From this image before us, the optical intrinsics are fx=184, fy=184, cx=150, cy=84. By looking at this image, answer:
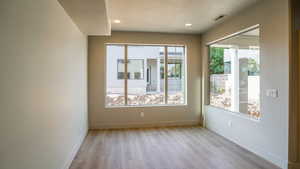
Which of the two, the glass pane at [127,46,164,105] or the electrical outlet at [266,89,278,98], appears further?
the glass pane at [127,46,164,105]

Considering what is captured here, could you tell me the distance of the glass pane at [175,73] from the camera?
5414 millimetres

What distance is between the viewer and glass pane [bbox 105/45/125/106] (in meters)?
5.06

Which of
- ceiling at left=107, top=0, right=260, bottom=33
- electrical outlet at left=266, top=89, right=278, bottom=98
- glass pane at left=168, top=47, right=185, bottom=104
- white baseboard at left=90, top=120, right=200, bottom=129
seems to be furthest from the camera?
glass pane at left=168, top=47, right=185, bottom=104

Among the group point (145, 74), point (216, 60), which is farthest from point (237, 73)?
point (145, 74)

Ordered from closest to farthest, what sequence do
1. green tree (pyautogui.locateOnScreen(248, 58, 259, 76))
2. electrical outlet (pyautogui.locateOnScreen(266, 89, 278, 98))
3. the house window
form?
electrical outlet (pyautogui.locateOnScreen(266, 89, 278, 98)), green tree (pyautogui.locateOnScreen(248, 58, 259, 76)), the house window

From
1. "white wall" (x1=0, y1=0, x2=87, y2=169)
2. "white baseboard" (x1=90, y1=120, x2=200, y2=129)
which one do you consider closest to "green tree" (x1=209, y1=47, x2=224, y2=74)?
"white baseboard" (x1=90, y1=120, x2=200, y2=129)

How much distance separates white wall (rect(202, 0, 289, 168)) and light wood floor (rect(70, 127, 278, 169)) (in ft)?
0.78

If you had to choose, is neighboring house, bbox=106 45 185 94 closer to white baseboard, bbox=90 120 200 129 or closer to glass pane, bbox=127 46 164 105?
glass pane, bbox=127 46 164 105

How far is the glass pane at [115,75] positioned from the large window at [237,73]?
2470 millimetres

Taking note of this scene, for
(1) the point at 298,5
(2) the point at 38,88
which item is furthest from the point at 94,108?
(1) the point at 298,5

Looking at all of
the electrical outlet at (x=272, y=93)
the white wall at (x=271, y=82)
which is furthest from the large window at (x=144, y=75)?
the electrical outlet at (x=272, y=93)

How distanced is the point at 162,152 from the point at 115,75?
260 centimetres

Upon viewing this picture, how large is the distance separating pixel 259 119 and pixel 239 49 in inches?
60.1

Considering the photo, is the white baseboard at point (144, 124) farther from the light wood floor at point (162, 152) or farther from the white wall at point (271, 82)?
the white wall at point (271, 82)
